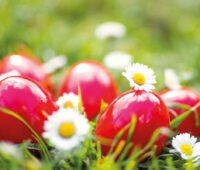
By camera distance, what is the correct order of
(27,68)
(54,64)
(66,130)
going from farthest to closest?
(54,64) → (27,68) → (66,130)

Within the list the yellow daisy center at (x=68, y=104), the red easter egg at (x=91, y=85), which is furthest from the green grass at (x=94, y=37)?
the red easter egg at (x=91, y=85)

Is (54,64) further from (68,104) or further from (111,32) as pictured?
(68,104)

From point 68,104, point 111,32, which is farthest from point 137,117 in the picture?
point 111,32

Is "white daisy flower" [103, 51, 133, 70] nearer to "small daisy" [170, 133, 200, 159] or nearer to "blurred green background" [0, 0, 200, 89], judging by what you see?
"blurred green background" [0, 0, 200, 89]

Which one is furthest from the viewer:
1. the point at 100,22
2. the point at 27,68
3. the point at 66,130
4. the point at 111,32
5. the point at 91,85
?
the point at 100,22

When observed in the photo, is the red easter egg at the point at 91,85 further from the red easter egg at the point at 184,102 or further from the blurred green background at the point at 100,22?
the blurred green background at the point at 100,22

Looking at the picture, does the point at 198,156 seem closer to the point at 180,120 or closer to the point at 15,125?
the point at 180,120

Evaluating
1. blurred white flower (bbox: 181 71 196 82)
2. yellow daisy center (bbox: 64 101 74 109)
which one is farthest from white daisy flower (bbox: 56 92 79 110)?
blurred white flower (bbox: 181 71 196 82)

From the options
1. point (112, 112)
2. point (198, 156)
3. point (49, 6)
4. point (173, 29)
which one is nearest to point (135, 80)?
point (112, 112)
